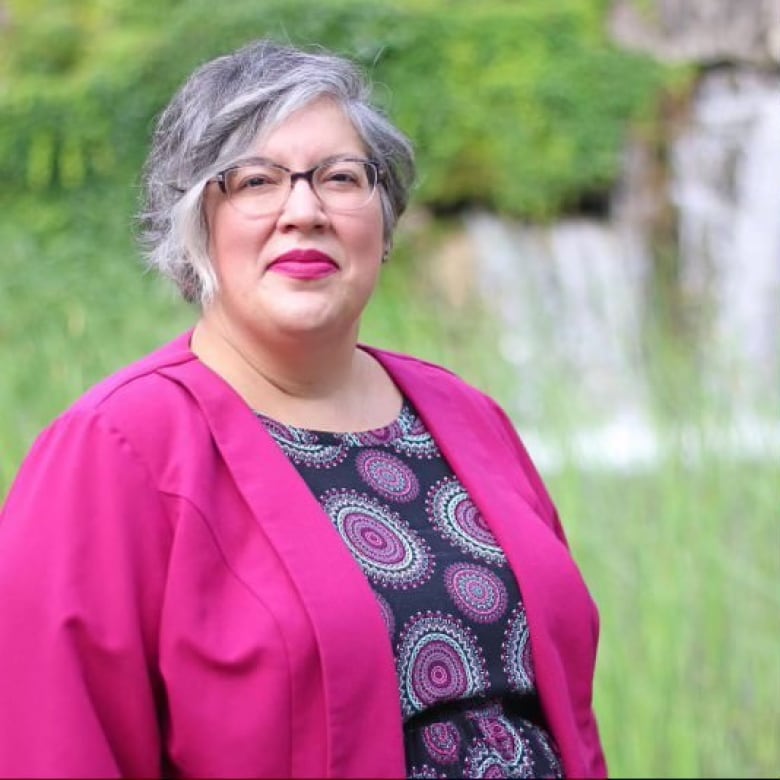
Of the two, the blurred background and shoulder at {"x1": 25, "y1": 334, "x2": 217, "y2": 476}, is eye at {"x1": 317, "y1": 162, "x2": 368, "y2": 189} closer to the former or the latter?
shoulder at {"x1": 25, "y1": 334, "x2": 217, "y2": 476}

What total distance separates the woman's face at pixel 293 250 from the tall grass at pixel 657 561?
1370 millimetres

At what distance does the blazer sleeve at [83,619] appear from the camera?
1789 millimetres

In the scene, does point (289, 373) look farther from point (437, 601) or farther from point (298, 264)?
point (437, 601)

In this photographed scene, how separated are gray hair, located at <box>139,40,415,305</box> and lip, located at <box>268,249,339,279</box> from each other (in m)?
0.11

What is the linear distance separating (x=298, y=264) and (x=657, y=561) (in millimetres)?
1963

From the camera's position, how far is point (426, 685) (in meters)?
2.00

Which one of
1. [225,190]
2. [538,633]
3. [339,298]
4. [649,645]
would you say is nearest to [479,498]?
[538,633]

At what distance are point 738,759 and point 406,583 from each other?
1.84 m

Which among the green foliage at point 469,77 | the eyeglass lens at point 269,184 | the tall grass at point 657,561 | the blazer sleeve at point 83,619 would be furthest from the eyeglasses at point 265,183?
the green foliage at point 469,77

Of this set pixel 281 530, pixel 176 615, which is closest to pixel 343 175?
pixel 281 530

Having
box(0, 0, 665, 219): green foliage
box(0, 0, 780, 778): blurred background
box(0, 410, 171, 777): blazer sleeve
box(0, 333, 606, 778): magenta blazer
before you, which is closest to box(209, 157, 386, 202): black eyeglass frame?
box(0, 333, 606, 778): magenta blazer

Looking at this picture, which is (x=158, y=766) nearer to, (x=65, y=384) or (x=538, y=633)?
(x=538, y=633)

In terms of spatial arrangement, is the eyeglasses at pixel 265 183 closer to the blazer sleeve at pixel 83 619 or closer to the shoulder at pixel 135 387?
the shoulder at pixel 135 387

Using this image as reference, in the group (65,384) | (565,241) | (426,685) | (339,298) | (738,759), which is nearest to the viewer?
(426,685)
